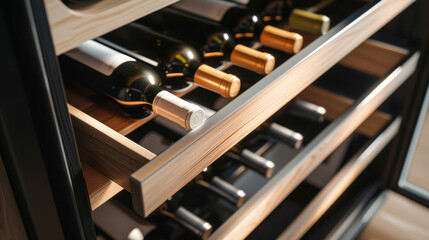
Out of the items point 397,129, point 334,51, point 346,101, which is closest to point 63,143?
point 334,51

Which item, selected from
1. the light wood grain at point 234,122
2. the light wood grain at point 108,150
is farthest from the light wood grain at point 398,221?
the light wood grain at point 108,150

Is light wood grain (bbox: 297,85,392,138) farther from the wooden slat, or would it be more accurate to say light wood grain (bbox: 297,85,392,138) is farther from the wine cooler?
the wooden slat

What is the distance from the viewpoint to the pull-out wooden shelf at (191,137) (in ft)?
1.71

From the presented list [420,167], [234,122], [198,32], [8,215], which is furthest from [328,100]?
[8,215]

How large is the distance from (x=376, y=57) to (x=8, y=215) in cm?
114

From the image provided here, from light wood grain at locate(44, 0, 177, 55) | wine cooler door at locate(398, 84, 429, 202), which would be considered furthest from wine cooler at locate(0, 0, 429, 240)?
wine cooler door at locate(398, 84, 429, 202)

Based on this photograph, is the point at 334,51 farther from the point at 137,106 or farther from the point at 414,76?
the point at 414,76

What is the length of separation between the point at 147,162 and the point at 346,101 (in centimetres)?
97

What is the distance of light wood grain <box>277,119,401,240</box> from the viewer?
1.08 metres

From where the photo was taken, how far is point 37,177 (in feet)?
1.63

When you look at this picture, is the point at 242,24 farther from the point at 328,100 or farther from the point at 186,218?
the point at 328,100

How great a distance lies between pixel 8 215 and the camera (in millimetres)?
557

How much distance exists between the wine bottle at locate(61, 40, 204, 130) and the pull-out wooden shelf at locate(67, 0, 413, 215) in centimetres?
4

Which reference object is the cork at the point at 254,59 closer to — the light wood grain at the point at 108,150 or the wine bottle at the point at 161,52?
the wine bottle at the point at 161,52
